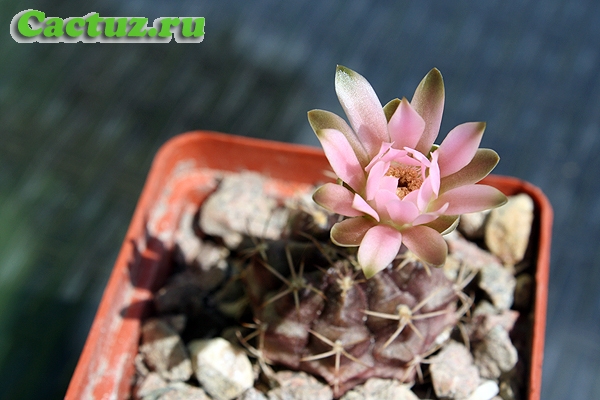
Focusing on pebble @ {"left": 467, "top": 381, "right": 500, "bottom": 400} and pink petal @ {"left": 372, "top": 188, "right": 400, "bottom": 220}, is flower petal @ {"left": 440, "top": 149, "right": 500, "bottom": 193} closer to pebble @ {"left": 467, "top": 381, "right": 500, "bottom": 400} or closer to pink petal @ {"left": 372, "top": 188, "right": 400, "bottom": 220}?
pink petal @ {"left": 372, "top": 188, "right": 400, "bottom": 220}

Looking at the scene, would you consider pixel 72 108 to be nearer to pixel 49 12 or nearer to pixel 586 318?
pixel 49 12

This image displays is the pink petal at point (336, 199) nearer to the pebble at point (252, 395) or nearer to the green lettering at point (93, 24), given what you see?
the pebble at point (252, 395)

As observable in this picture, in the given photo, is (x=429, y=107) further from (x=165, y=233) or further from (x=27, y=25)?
(x=27, y=25)

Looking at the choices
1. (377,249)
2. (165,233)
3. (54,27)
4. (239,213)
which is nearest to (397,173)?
(377,249)

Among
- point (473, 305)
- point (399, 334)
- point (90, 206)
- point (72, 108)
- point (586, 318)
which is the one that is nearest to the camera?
point (399, 334)

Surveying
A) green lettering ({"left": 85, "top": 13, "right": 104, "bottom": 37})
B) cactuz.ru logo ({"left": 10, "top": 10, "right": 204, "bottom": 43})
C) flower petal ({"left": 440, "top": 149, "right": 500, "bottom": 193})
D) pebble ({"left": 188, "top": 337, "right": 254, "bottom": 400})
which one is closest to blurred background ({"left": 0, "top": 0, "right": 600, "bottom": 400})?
cactuz.ru logo ({"left": 10, "top": 10, "right": 204, "bottom": 43})

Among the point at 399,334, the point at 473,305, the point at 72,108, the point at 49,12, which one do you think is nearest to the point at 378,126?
the point at 399,334

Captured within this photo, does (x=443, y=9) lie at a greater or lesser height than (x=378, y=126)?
greater
